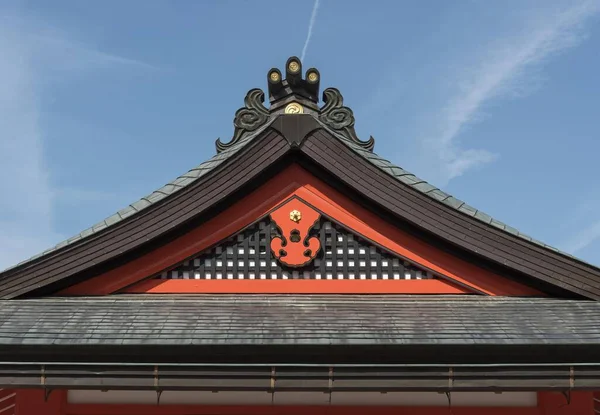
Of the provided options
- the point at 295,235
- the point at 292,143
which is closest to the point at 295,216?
the point at 295,235

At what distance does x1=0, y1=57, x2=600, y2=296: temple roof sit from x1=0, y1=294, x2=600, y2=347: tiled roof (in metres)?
0.66

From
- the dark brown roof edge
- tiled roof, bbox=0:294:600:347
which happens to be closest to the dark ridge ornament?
the dark brown roof edge

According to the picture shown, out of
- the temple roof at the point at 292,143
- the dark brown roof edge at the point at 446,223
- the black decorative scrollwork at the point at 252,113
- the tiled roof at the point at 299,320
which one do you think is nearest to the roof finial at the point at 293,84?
the temple roof at the point at 292,143

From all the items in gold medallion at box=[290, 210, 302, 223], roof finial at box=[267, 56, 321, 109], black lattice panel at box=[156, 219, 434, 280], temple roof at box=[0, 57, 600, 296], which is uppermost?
roof finial at box=[267, 56, 321, 109]

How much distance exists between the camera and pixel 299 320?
697 cm

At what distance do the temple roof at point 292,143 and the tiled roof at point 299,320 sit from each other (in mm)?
659

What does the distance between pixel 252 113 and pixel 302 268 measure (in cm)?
246

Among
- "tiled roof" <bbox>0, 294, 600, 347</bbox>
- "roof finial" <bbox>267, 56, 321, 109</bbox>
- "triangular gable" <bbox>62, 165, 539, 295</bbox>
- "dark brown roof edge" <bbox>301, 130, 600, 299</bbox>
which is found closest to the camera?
"tiled roof" <bbox>0, 294, 600, 347</bbox>

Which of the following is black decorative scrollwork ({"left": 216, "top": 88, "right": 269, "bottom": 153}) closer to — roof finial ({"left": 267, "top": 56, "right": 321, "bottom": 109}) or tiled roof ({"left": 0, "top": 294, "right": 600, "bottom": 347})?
roof finial ({"left": 267, "top": 56, "right": 321, "bottom": 109})

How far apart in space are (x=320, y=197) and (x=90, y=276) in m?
2.85

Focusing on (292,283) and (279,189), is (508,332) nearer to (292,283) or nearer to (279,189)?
(292,283)

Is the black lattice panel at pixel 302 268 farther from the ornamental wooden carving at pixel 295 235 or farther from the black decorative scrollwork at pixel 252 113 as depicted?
the black decorative scrollwork at pixel 252 113

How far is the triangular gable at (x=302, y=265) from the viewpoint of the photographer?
7812 millimetres

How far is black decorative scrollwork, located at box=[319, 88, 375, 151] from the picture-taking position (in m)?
9.02
